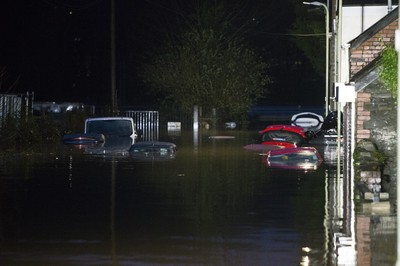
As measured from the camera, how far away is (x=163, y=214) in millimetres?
18656

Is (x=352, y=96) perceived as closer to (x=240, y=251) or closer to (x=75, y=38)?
(x=240, y=251)

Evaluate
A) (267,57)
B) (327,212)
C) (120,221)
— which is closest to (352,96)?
(327,212)

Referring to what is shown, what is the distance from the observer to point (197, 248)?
14750 millimetres

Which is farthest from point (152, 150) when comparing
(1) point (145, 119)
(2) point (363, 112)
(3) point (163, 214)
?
(1) point (145, 119)

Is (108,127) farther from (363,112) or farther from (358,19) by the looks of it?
(363,112)

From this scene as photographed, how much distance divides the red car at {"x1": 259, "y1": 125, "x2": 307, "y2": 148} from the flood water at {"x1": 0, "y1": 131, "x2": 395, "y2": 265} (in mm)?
8475

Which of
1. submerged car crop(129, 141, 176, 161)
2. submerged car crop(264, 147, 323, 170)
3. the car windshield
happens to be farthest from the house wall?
the car windshield

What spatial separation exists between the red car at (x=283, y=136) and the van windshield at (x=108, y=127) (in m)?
5.45

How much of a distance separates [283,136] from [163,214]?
2313cm

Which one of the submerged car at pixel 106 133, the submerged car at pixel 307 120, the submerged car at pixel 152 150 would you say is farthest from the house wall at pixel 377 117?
the submerged car at pixel 307 120

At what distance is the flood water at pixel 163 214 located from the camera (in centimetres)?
1425

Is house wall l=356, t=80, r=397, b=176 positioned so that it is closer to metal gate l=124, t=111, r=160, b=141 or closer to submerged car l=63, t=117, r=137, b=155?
submerged car l=63, t=117, r=137, b=155

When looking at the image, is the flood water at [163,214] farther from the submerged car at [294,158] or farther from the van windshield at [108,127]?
the van windshield at [108,127]

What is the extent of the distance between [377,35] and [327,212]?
1221 cm
